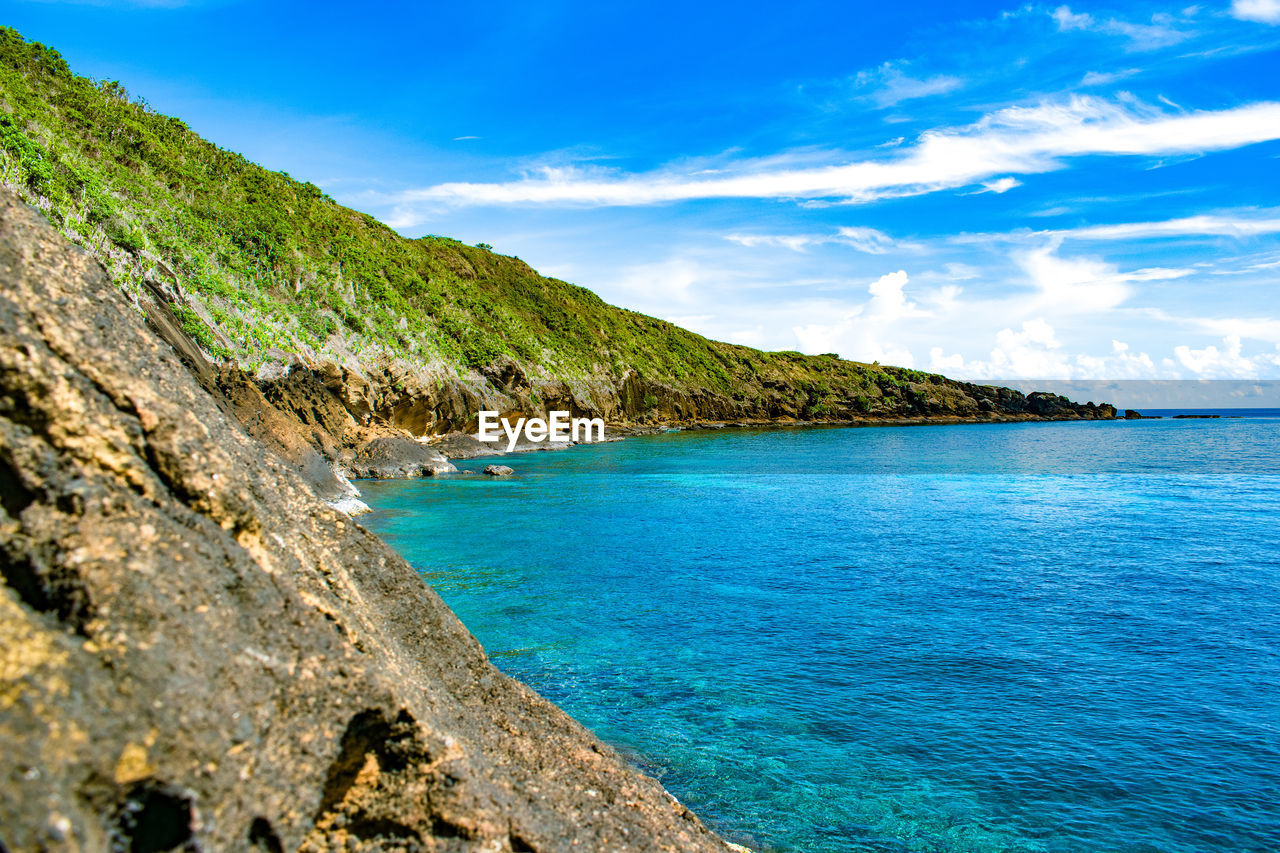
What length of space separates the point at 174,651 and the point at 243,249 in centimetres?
6269

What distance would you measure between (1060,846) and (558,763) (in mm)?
7103

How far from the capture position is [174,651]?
322cm

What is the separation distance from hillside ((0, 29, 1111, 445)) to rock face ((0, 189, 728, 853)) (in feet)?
8.48

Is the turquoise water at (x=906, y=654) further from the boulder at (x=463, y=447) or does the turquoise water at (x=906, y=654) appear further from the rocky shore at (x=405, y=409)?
the boulder at (x=463, y=447)

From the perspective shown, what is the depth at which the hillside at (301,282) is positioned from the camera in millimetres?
39156

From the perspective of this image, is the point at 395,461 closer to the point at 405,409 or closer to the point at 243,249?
the point at 405,409

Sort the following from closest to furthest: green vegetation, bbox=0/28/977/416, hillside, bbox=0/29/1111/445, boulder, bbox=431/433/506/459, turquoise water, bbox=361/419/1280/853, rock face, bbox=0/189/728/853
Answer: rock face, bbox=0/189/728/853, turquoise water, bbox=361/419/1280/853, green vegetation, bbox=0/28/977/416, hillside, bbox=0/29/1111/445, boulder, bbox=431/433/506/459

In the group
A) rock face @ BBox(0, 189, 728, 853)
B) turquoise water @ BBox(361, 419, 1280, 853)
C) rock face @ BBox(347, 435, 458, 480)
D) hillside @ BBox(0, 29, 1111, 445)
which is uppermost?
hillside @ BBox(0, 29, 1111, 445)

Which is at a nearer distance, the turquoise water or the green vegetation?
the turquoise water

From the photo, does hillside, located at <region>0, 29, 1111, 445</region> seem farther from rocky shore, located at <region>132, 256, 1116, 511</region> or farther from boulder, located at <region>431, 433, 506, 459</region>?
boulder, located at <region>431, 433, 506, 459</region>

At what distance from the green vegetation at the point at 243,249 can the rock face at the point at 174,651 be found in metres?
14.2

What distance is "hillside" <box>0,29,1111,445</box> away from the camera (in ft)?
128

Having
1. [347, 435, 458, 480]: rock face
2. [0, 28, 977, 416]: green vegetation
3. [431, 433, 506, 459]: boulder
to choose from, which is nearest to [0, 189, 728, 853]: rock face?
[0, 28, 977, 416]: green vegetation

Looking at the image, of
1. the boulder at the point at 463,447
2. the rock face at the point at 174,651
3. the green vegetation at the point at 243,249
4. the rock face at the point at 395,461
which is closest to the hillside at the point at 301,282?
the green vegetation at the point at 243,249
